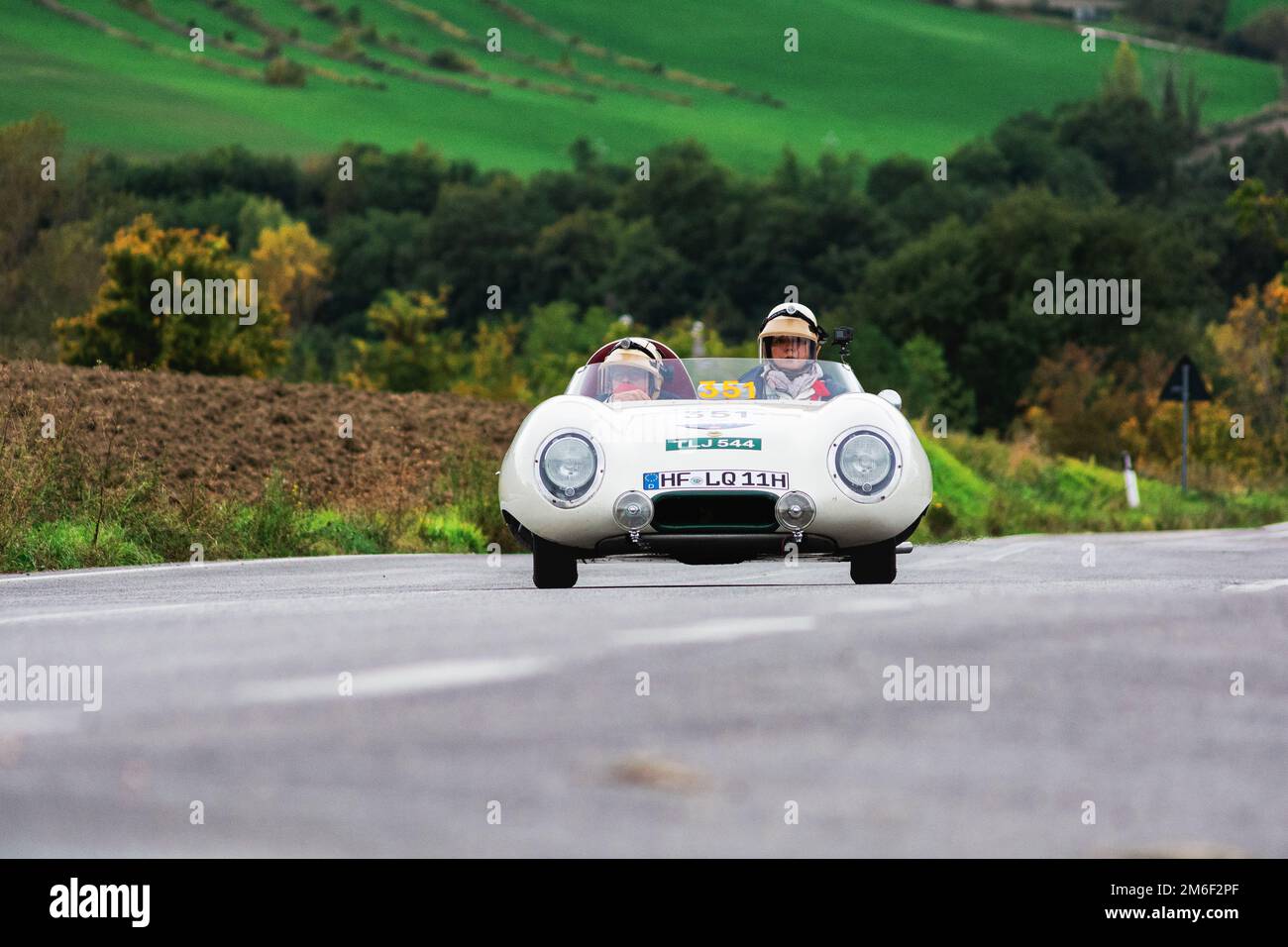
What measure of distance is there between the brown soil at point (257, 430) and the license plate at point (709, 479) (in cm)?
739

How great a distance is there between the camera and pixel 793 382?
11.7 meters

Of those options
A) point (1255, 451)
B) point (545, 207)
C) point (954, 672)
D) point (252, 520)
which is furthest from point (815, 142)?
point (954, 672)

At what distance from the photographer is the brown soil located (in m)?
19.5

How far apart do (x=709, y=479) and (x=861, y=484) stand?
760 mm

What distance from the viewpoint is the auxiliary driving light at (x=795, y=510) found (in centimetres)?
1036

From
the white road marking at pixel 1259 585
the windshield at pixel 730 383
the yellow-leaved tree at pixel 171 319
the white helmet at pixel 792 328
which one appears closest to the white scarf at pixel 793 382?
the windshield at pixel 730 383

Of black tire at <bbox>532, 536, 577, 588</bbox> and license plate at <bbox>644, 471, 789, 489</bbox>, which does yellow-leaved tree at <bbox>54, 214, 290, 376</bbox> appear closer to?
black tire at <bbox>532, 536, 577, 588</bbox>

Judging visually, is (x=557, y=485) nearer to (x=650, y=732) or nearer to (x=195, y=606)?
(x=195, y=606)

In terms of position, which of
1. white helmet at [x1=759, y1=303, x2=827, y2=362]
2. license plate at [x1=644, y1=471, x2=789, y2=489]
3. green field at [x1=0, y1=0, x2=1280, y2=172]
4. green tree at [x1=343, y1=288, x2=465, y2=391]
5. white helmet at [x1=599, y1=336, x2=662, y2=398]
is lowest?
license plate at [x1=644, y1=471, x2=789, y2=489]

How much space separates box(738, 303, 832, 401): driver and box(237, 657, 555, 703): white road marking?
16.7ft

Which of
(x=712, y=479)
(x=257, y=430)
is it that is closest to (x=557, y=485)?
(x=712, y=479)

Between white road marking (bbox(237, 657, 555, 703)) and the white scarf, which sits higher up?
the white scarf

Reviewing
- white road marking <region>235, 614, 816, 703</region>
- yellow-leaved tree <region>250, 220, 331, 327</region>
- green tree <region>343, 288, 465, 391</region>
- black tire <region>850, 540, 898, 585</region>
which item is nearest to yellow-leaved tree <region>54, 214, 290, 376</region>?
green tree <region>343, 288, 465, 391</region>

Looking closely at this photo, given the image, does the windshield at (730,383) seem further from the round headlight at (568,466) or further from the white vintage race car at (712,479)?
the round headlight at (568,466)
